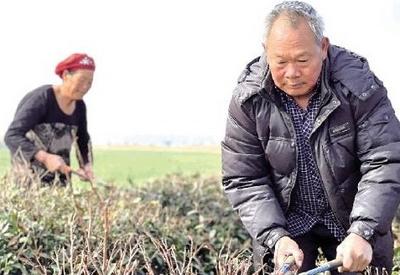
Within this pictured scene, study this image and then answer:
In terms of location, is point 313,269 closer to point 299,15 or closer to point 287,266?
point 287,266

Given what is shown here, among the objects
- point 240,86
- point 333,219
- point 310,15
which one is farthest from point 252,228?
point 310,15

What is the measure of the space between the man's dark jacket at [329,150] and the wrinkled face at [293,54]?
12cm

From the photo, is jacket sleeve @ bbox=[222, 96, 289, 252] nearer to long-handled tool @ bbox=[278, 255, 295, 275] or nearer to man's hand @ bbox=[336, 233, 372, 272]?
long-handled tool @ bbox=[278, 255, 295, 275]

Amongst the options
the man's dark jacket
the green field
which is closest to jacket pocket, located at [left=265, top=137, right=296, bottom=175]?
the man's dark jacket

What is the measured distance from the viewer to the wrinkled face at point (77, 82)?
22.5 ft

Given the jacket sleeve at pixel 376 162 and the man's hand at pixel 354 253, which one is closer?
the man's hand at pixel 354 253

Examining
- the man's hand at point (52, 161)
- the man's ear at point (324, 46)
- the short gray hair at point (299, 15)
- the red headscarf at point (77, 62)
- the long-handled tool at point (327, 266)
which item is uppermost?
the short gray hair at point (299, 15)

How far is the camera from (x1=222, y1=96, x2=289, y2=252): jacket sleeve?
3596mm

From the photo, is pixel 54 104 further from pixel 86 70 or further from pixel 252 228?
pixel 252 228

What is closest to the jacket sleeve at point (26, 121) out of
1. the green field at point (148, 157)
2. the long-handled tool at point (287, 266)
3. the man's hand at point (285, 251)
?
the man's hand at point (285, 251)

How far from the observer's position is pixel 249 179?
3.70 metres

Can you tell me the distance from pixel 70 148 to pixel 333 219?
153 inches

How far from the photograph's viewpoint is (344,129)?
11.4 feet

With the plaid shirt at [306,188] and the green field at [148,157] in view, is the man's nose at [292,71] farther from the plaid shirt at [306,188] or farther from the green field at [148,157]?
the green field at [148,157]
